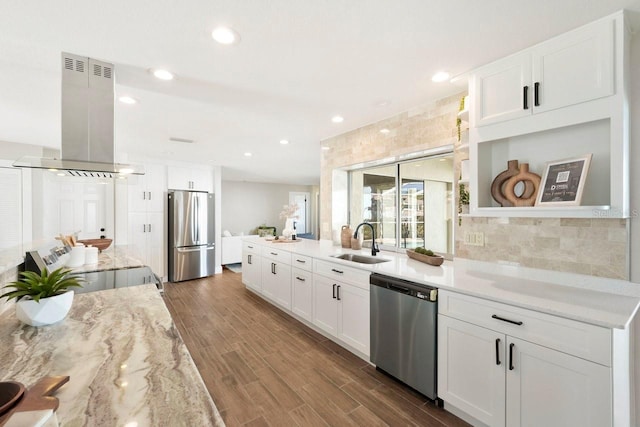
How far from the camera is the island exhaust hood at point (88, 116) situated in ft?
5.91

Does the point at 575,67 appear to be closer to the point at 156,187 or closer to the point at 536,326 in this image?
the point at 536,326

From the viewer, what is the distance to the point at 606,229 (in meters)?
1.63

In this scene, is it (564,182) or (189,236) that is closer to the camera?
(564,182)

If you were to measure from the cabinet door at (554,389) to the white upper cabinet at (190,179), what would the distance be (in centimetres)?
561

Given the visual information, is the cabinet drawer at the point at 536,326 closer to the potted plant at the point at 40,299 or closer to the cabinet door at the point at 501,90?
the cabinet door at the point at 501,90

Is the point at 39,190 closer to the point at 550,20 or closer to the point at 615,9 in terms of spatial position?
the point at 550,20

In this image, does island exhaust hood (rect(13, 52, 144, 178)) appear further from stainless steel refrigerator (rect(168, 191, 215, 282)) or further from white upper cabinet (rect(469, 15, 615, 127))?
stainless steel refrigerator (rect(168, 191, 215, 282))

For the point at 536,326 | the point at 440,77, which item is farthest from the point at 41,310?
the point at 440,77

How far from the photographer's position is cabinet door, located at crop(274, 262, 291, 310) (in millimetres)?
3447

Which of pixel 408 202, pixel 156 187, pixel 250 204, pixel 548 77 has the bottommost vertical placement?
pixel 408 202

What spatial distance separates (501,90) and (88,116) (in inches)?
113

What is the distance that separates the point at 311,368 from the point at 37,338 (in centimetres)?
185

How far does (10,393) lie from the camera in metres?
→ 0.69

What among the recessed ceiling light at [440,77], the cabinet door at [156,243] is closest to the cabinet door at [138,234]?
the cabinet door at [156,243]
